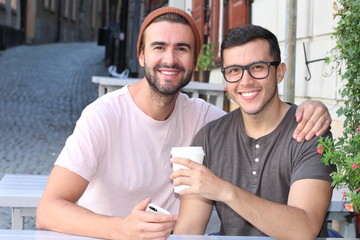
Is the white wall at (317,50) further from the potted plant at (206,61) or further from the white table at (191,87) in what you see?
the potted plant at (206,61)

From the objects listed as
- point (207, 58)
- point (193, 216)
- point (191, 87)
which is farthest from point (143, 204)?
point (207, 58)

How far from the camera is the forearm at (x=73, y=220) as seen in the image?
2.25m

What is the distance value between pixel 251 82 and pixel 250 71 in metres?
0.04

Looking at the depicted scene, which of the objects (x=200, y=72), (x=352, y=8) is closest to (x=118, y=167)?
(x=352, y=8)

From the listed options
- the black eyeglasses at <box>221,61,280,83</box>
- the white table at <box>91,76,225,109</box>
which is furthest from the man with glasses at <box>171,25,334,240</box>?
the white table at <box>91,76,225,109</box>

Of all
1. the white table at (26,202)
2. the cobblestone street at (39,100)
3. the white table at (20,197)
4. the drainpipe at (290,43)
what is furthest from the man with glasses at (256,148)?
the cobblestone street at (39,100)

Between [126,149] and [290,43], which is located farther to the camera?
[290,43]

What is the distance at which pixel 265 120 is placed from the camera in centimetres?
260

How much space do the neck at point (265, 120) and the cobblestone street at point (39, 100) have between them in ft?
10.2

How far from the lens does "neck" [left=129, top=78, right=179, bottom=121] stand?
2.95m

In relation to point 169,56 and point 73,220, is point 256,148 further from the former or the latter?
point 73,220

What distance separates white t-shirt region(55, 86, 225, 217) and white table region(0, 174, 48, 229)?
28cm

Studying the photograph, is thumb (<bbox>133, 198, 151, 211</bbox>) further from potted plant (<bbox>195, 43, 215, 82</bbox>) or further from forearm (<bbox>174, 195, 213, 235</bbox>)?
potted plant (<bbox>195, 43, 215, 82</bbox>)

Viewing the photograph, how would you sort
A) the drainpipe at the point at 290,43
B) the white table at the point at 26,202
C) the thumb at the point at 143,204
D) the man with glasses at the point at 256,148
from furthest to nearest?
the drainpipe at the point at 290,43 → the white table at the point at 26,202 → the man with glasses at the point at 256,148 → the thumb at the point at 143,204
